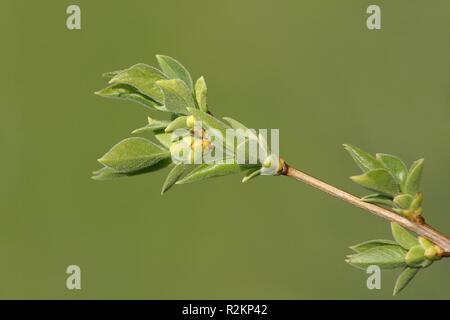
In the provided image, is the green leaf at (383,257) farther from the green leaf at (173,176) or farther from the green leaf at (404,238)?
the green leaf at (173,176)

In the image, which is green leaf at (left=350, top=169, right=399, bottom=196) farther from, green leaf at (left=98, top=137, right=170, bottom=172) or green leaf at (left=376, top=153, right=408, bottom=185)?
green leaf at (left=98, top=137, right=170, bottom=172)

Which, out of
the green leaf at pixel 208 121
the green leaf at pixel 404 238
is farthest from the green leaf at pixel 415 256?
the green leaf at pixel 208 121

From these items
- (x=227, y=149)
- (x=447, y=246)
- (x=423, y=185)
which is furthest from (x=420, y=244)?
(x=423, y=185)

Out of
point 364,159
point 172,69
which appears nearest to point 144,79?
point 172,69

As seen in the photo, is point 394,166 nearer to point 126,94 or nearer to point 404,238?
point 404,238

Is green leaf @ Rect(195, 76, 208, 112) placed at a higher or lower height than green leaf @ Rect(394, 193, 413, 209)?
higher

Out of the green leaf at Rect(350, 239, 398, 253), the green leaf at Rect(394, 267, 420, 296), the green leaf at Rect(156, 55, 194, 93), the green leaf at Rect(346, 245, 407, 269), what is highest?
the green leaf at Rect(156, 55, 194, 93)

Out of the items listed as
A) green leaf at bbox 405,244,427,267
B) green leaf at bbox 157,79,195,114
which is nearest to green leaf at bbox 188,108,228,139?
green leaf at bbox 157,79,195,114

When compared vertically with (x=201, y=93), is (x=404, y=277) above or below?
below
